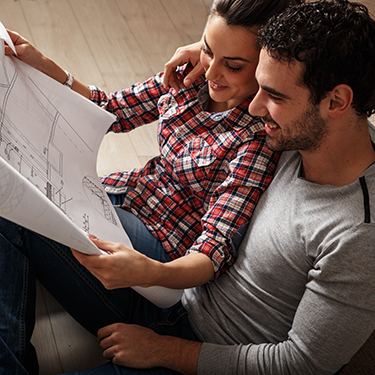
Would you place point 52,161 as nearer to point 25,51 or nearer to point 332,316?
point 25,51

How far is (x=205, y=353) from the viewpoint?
0.89m

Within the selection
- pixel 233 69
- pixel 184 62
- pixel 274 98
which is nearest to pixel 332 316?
pixel 274 98

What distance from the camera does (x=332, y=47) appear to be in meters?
0.75

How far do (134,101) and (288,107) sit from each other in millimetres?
507

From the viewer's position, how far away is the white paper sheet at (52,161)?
59 cm

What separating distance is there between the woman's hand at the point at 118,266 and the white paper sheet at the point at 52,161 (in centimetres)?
3

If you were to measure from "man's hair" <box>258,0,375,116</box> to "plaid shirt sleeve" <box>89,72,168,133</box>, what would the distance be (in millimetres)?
453

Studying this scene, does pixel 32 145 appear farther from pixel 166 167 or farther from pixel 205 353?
pixel 205 353

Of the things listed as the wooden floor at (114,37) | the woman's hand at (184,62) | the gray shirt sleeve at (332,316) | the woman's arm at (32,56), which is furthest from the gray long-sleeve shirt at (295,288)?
the wooden floor at (114,37)

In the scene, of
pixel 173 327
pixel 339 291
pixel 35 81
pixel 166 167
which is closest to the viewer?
pixel 339 291

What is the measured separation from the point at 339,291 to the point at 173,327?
407mm

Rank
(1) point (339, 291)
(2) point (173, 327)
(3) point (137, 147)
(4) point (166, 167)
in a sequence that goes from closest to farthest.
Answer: (1) point (339, 291)
(2) point (173, 327)
(4) point (166, 167)
(3) point (137, 147)

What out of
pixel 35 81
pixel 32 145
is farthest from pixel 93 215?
pixel 35 81

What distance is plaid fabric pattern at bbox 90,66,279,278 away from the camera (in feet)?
3.13
